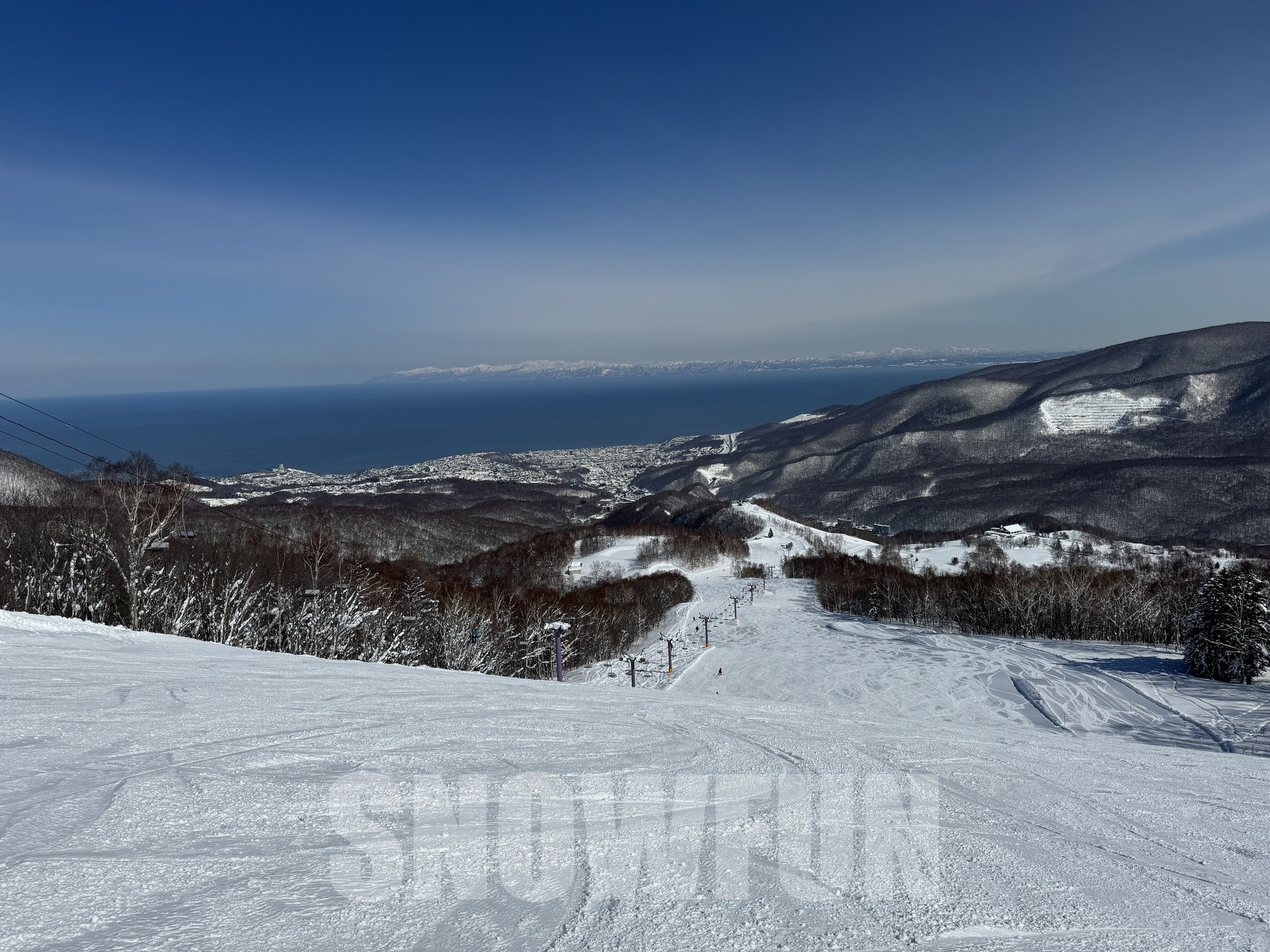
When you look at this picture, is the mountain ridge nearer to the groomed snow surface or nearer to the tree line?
the tree line

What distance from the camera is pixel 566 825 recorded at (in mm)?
3760

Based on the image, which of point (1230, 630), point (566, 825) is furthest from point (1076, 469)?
point (566, 825)

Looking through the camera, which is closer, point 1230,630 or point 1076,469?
point 1230,630

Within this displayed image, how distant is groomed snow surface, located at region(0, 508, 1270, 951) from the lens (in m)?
2.65

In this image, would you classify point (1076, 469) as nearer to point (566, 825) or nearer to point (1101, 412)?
point (1101, 412)

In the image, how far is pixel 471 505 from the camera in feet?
391

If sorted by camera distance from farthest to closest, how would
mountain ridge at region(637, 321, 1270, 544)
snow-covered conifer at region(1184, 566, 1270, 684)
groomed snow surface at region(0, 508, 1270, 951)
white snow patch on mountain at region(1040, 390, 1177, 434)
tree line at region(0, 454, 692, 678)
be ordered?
white snow patch on mountain at region(1040, 390, 1177, 434), mountain ridge at region(637, 321, 1270, 544), snow-covered conifer at region(1184, 566, 1270, 684), tree line at region(0, 454, 692, 678), groomed snow surface at region(0, 508, 1270, 951)

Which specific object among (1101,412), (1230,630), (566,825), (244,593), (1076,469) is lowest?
(1076,469)

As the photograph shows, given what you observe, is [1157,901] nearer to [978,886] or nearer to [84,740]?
[978,886]

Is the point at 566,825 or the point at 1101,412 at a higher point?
the point at 1101,412

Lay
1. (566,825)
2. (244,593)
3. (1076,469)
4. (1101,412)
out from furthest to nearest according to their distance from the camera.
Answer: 1. (1101,412)
2. (1076,469)
3. (244,593)
4. (566,825)

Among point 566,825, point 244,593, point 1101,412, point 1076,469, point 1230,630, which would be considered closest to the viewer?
A: point 566,825

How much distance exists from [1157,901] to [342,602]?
2465 centimetres

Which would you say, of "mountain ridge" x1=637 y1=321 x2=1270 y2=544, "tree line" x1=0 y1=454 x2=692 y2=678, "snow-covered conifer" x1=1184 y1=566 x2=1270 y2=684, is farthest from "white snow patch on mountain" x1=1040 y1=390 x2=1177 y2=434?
"tree line" x1=0 y1=454 x2=692 y2=678
